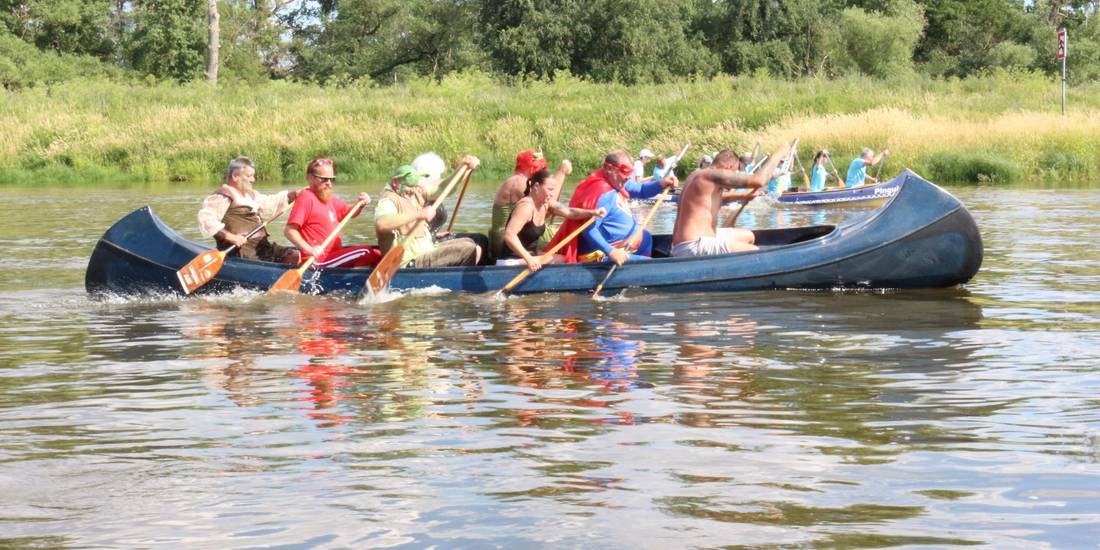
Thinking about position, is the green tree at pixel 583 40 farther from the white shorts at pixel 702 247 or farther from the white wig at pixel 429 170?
the white wig at pixel 429 170

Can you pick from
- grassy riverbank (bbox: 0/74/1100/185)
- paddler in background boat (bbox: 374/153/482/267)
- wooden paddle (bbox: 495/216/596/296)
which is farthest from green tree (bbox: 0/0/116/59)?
wooden paddle (bbox: 495/216/596/296)

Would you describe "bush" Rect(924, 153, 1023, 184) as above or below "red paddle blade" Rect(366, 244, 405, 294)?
above

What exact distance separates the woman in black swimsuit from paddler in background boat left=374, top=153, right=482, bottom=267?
55 centimetres

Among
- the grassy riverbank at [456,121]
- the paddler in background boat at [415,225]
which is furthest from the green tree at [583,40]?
the paddler in background boat at [415,225]

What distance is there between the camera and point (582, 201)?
10.8 m

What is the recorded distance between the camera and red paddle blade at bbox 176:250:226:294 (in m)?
11.0

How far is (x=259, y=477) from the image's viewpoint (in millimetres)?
5285

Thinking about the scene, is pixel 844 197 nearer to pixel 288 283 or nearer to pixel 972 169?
pixel 972 169

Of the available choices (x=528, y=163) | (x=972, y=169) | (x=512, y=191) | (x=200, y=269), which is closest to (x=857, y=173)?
(x=972, y=169)

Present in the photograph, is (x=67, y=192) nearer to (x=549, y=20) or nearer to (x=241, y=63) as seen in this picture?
(x=549, y=20)

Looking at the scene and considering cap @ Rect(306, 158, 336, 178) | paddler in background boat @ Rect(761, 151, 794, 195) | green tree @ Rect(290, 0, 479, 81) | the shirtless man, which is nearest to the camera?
the shirtless man

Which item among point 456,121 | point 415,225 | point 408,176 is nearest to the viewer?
point 408,176

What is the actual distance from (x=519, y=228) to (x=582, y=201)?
0.59m

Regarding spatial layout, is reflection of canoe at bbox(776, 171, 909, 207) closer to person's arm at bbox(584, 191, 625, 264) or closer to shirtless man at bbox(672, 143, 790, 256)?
shirtless man at bbox(672, 143, 790, 256)
